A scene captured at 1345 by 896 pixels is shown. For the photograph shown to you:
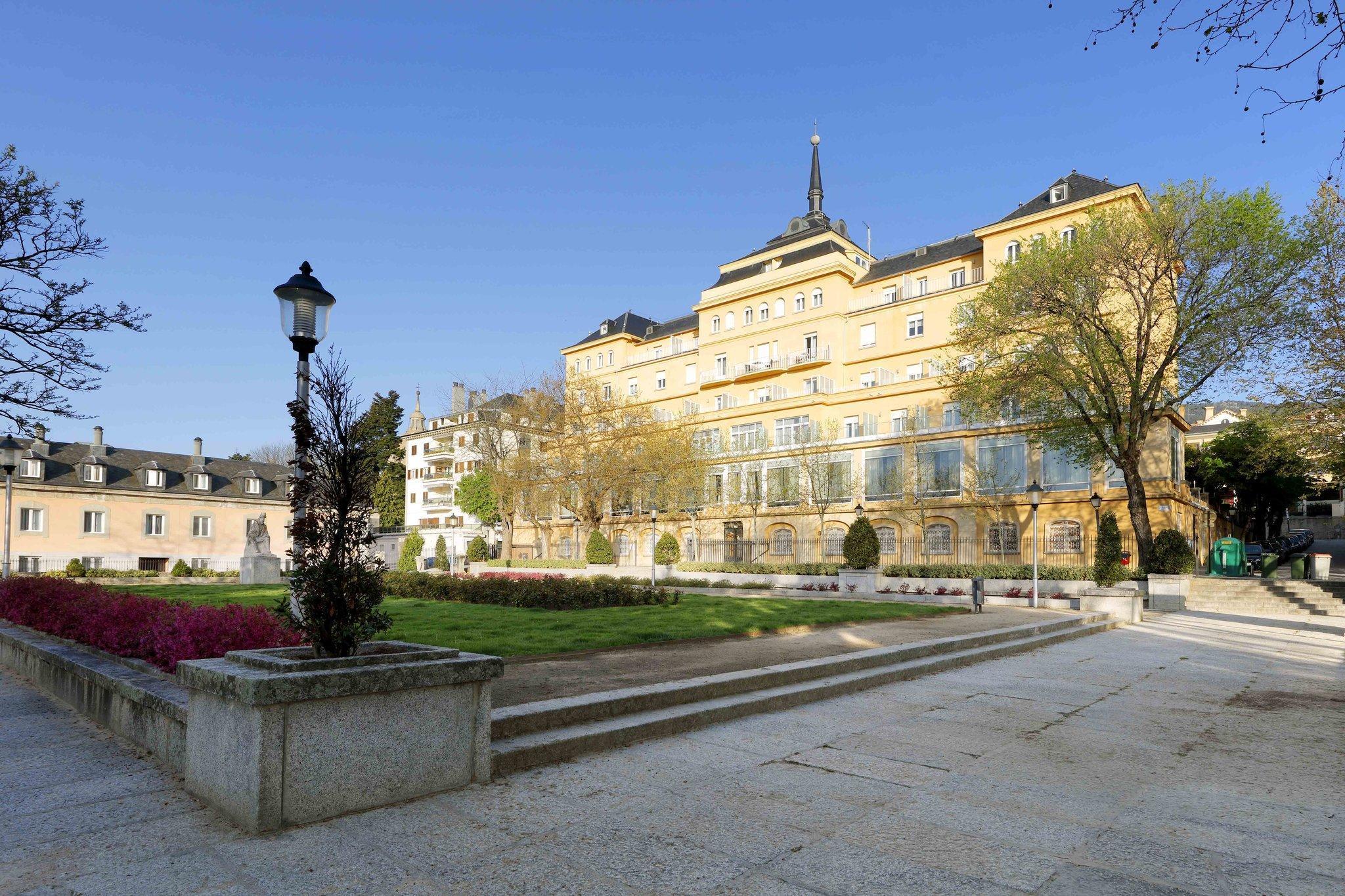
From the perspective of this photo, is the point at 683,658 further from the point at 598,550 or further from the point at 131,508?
the point at 131,508

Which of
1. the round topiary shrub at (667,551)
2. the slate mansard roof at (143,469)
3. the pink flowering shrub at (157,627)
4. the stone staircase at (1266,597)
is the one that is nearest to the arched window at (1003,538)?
the stone staircase at (1266,597)

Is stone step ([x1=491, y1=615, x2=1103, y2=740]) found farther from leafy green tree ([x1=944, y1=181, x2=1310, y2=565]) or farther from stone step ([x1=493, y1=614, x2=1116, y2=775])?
leafy green tree ([x1=944, y1=181, x2=1310, y2=565])

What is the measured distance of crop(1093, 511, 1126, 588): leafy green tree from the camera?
973 inches

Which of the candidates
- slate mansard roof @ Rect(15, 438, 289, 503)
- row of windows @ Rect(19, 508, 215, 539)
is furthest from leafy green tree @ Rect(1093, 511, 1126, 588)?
row of windows @ Rect(19, 508, 215, 539)

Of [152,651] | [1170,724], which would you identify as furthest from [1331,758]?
[152,651]

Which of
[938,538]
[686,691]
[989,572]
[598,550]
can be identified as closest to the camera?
[686,691]

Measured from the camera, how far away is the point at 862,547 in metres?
27.7

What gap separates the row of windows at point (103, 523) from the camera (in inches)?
1747

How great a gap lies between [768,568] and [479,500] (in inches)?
1322

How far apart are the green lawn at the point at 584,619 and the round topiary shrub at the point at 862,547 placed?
218 inches

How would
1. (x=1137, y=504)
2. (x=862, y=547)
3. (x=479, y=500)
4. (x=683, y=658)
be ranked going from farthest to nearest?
(x=479, y=500) < (x=862, y=547) < (x=1137, y=504) < (x=683, y=658)

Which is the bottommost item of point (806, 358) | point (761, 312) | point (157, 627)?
point (157, 627)

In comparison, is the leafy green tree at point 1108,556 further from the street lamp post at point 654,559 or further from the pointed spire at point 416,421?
the pointed spire at point 416,421

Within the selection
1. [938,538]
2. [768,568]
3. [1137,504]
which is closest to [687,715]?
[1137,504]
